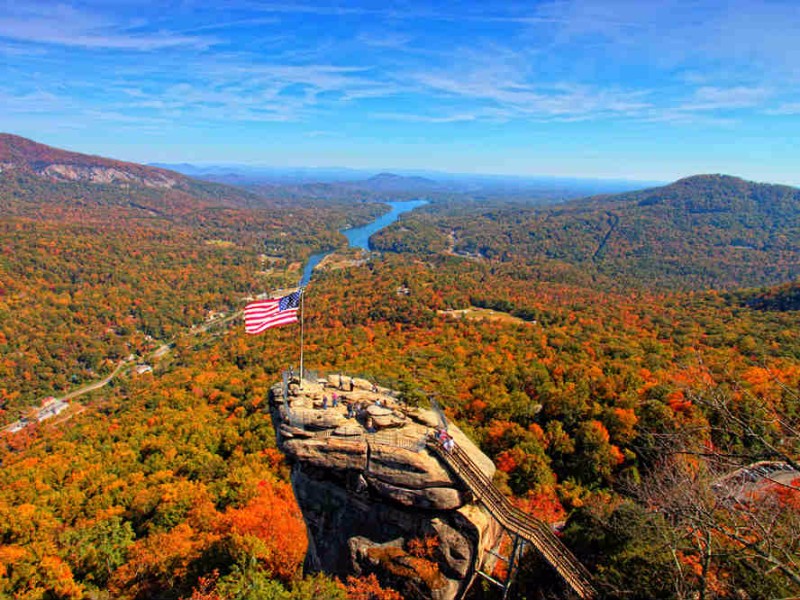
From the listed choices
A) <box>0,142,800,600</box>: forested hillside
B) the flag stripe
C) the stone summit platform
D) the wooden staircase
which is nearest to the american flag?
the flag stripe

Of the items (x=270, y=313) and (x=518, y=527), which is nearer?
(x=518, y=527)

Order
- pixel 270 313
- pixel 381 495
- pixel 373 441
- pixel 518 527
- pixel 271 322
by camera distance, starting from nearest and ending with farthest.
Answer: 1. pixel 518 527
2. pixel 381 495
3. pixel 373 441
4. pixel 271 322
5. pixel 270 313

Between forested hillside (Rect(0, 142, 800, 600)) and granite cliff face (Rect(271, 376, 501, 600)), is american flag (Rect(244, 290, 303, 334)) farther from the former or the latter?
forested hillside (Rect(0, 142, 800, 600))

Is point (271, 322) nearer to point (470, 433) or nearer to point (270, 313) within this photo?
point (270, 313)

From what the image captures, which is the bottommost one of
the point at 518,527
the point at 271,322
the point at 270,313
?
the point at 518,527

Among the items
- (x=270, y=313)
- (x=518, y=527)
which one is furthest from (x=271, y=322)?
(x=518, y=527)

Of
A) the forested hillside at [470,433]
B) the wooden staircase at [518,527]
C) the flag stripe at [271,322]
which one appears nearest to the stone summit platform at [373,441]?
the wooden staircase at [518,527]

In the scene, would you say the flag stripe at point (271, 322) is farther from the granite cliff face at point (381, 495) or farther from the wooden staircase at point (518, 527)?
the wooden staircase at point (518, 527)
